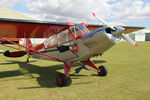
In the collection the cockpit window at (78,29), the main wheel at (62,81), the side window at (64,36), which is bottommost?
the main wheel at (62,81)

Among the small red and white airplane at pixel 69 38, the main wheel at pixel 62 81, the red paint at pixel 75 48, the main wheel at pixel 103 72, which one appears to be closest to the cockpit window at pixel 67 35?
the small red and white airplane at pixel 69 38

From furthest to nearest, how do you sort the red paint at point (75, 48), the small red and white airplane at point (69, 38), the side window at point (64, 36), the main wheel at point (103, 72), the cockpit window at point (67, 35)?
the main wheel at point (103, 72)
the side window at point (64, 36)
the cockpit window at point (67, 35)
the red paint at point (75, 48)
the small red and white airplane at point (69, 38)

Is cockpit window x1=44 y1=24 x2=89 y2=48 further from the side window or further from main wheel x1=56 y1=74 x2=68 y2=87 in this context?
main wheel x1=56 y1=74 x2=68 y2=87

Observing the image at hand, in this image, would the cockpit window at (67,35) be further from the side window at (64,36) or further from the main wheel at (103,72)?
the main wheel at (103,72)

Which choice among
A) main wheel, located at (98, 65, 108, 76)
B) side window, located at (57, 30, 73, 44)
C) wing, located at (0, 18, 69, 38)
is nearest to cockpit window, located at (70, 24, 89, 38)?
side window, located at (57, 30, 73, 44)

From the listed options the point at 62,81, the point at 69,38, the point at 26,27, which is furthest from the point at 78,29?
the point at 26,27

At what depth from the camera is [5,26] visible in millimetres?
5684

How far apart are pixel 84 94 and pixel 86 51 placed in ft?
5.18

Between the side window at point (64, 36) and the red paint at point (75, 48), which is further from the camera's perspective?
the side window at point (64, 36)

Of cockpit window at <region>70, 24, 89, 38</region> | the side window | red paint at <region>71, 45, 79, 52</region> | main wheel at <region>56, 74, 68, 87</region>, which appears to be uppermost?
cockpit window at <region>70, 24, 89, 38</region>

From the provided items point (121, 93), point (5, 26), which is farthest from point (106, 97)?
point (5, 26)

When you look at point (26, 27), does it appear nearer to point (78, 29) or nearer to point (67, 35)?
point (67, 35)

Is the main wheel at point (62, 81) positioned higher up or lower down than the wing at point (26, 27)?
lower down

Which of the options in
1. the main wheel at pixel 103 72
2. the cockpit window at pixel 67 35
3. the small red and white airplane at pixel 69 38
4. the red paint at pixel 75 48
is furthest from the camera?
the main wheel at pixel 103 72
